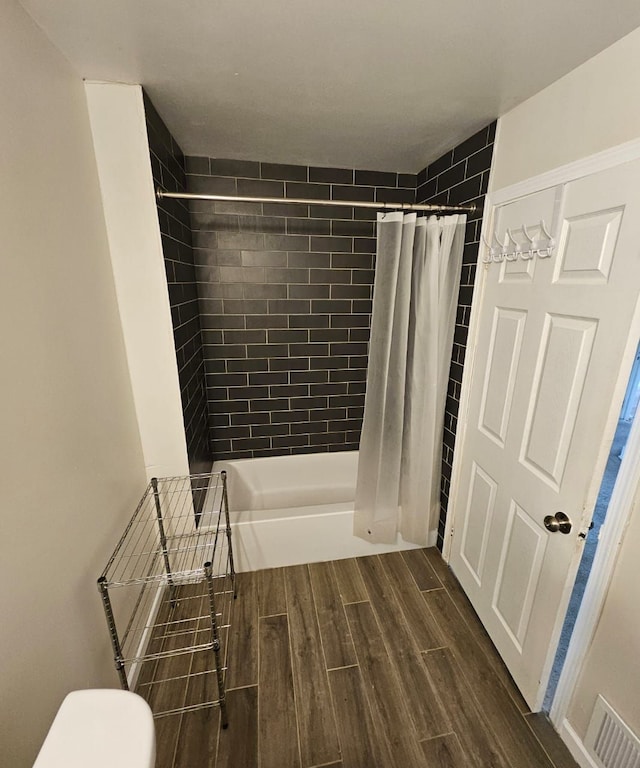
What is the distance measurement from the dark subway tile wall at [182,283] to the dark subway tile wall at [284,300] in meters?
0.15

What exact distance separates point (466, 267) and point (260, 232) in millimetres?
1277

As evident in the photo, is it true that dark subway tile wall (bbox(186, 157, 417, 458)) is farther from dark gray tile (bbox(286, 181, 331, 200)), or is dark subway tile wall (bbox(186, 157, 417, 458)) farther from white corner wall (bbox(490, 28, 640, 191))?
white corner wall (bbox(490, 28, 640, 191))

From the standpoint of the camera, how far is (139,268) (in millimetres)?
1443

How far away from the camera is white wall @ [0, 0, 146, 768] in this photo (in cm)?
81

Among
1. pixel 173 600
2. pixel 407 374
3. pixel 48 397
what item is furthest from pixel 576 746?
pixel 48 397

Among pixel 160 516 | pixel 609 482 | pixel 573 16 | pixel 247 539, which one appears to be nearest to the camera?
pixel 573 16

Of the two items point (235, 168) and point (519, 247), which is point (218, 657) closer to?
point (519, 247)

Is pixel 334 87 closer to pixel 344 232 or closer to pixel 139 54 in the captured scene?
pixel 139 54

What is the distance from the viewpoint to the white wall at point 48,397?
813mm

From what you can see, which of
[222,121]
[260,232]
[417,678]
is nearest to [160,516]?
[417,678]

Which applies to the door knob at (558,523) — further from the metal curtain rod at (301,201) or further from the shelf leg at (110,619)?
the shelf leg at (110,619)

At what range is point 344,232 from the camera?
229 centimetres

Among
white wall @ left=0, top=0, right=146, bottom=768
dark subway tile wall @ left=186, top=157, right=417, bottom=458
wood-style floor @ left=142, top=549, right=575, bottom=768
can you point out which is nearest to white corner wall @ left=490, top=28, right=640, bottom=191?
dark subway tile wall @ left=186, top=157, right=417, bottom=458

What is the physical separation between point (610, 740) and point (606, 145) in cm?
182
